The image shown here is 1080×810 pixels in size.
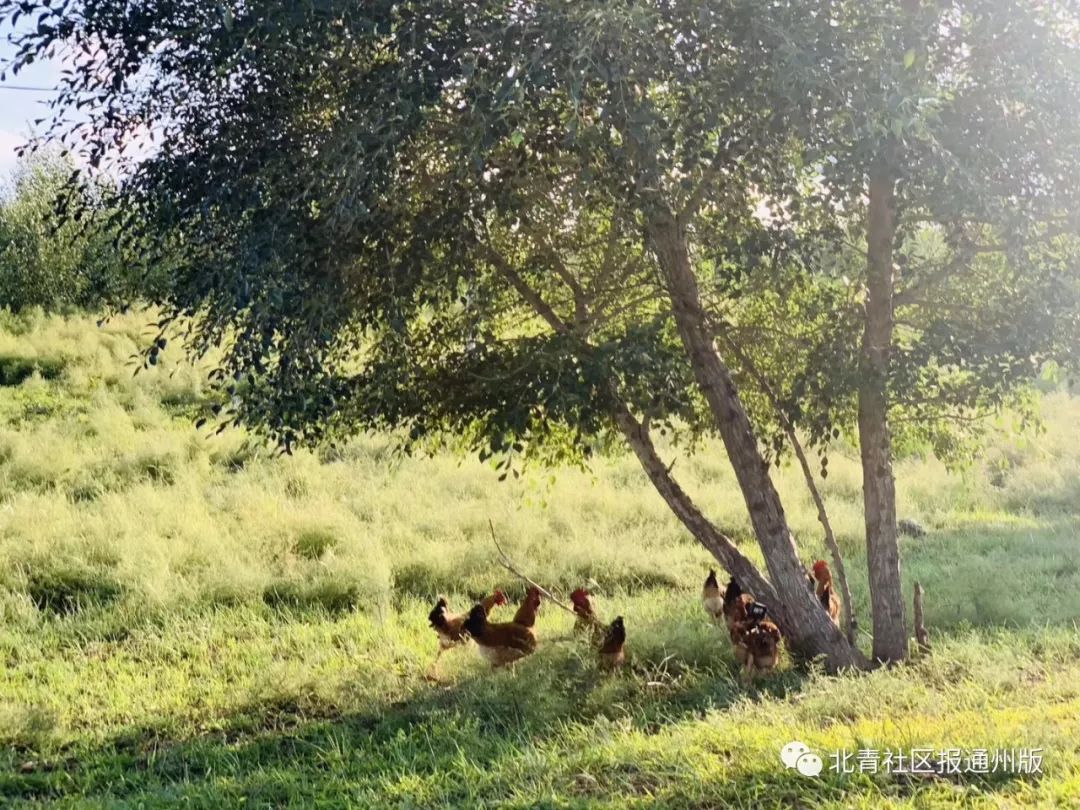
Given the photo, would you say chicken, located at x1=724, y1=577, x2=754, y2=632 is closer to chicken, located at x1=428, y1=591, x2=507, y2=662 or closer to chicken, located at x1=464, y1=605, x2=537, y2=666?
chicken, located at x1=464, y1=605, x2=537, y2=666

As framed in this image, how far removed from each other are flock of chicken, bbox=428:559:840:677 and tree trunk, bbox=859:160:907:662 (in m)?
0.56

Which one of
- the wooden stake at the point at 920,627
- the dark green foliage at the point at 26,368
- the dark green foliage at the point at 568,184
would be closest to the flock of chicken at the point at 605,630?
the wooden stake at the point at 920,627

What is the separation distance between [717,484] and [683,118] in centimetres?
1202

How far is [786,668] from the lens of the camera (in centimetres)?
723

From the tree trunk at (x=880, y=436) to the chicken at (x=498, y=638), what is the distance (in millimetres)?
2713

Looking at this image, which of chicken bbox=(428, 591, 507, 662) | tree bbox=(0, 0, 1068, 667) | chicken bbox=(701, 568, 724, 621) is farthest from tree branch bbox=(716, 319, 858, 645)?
chicken bbox=(428, 591, 507, 662)

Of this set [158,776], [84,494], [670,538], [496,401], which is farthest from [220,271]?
[84,494]

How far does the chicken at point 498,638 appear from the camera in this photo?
734 centimetres

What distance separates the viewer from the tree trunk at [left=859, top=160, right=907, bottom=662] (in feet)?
22.2

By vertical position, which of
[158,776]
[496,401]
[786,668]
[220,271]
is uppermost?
[220,271]

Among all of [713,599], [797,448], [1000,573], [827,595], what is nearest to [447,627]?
[713,599]

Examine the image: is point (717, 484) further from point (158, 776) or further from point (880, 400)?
point (158, 776)

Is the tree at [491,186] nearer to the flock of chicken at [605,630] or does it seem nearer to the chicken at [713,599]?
the flock of chicken at [605,630]

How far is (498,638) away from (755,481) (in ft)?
7.53
